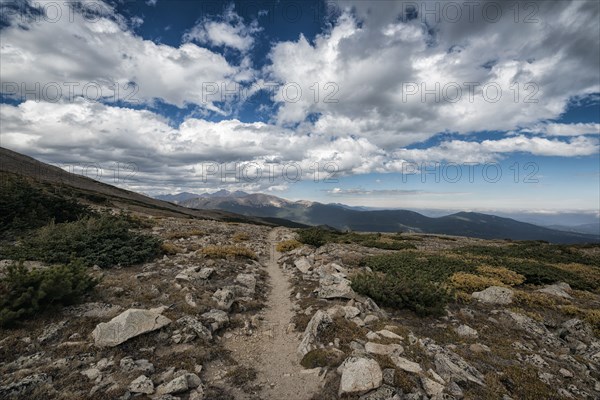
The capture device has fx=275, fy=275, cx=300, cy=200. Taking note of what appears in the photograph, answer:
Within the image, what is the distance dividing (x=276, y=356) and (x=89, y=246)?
12.0 m

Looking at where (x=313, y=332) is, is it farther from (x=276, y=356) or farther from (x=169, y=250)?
(x=169, y=250)

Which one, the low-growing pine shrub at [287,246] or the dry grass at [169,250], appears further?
the low-growing pine shrub at [287,246]

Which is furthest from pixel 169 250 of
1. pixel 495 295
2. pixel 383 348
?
pixel 495 295

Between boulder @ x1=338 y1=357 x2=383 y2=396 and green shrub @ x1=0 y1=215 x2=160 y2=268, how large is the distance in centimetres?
1175

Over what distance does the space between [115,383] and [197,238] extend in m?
17.4

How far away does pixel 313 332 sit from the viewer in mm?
8016

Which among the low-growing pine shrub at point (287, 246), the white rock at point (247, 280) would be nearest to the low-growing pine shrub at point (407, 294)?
the white rock at point (247, 280)

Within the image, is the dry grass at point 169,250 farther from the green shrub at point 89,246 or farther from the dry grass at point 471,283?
the dry grass at point 471,283

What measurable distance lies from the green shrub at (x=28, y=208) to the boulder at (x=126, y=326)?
11.2 metres

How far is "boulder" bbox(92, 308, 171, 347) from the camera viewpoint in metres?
6.93

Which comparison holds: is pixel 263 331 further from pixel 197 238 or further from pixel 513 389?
pixel 197 238

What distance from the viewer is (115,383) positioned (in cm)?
561

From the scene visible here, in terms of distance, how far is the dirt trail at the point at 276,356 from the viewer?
241 inches

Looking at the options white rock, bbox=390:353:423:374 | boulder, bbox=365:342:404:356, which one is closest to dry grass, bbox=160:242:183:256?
boulder, bbox=365:342:404:356
